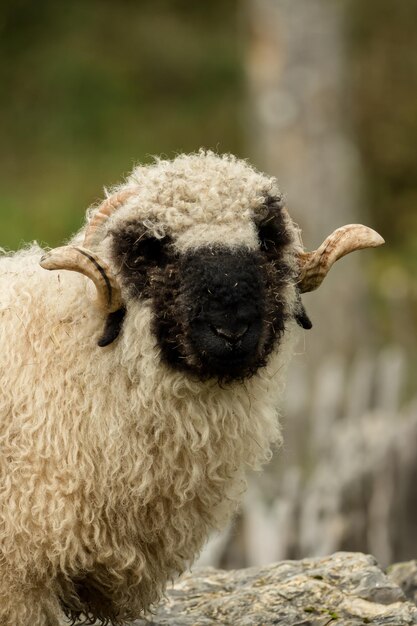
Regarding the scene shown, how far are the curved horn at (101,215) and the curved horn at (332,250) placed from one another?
2.22 ft

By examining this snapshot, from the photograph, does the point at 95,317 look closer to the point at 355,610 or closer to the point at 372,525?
the point at 355,610

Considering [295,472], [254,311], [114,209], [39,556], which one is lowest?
[39,556]

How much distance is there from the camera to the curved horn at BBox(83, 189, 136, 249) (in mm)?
4434

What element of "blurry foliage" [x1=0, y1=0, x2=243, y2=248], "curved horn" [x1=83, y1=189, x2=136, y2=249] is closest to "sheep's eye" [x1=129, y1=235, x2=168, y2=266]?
"curved horn" [x1=83, y1=189, x2=136, y2=249]

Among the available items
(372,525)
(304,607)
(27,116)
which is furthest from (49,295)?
(27,116)

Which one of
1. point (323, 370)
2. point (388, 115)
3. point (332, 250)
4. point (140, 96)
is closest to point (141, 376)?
point (332, 250)

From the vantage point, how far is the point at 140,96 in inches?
827

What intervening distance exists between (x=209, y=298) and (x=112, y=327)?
1.38ft

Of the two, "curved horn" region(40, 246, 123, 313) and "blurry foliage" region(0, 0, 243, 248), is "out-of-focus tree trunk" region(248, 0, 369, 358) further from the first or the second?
"curved horn" region(40, 246, 123, 313)

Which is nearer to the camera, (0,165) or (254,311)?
(254,311)

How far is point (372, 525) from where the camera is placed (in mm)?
6754

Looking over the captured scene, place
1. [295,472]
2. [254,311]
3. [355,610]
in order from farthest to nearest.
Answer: [295,472] → [355,610] → [254,311]

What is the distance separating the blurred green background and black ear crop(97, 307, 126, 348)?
1213 centimetres

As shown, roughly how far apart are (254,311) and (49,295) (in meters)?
0.82
